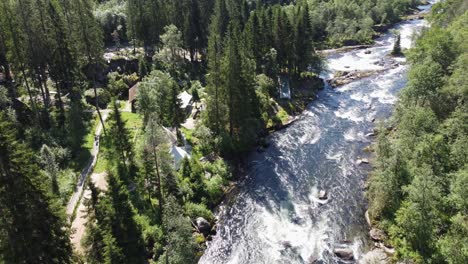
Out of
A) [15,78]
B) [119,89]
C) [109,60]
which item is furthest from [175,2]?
[15,78]

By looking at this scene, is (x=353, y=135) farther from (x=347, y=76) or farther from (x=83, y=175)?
(x=83, y=175)

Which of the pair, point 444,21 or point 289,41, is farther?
point 444,21

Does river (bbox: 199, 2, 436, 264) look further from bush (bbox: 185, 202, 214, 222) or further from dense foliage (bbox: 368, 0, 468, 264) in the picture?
dense foliage (bbox: 368, 0, 468, 264)

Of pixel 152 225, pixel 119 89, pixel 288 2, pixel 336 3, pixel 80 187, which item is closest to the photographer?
pixel 152 225

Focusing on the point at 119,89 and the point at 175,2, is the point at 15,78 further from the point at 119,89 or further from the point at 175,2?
the point at 175,2

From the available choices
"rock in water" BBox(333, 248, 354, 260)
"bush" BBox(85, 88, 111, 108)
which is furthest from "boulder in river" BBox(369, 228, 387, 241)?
"bush" BBox(85, 88, 111, 108)

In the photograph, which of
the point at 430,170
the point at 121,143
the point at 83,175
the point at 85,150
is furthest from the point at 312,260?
the point at 85,150

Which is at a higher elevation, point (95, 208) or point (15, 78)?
point (15, 78)
